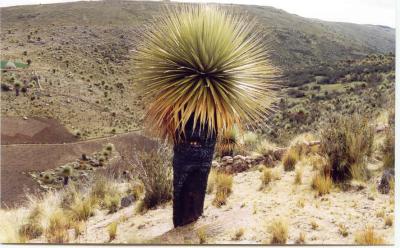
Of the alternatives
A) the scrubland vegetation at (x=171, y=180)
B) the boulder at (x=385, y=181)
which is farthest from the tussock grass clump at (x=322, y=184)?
the boulder at (x=385, y=181)

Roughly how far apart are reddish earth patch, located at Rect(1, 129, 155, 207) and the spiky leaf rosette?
2.38m

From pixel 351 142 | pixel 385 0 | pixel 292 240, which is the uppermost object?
pixel 385 0

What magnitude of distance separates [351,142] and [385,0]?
1961 mm

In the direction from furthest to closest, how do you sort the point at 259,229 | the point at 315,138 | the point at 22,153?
1. the point at 315,138
2. the point at 22,153
3. the point at 259,229

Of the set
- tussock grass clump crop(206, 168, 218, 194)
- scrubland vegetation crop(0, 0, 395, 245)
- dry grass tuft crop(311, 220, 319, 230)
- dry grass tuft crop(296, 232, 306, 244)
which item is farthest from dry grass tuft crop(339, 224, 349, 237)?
tussock grass clump crop(206, 168, 218, 194)

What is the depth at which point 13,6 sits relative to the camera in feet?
21.5

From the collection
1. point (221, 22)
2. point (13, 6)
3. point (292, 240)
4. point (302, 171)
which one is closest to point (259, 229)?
point (292, 240)

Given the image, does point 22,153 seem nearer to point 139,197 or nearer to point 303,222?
point 139,197

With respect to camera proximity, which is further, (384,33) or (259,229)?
(384,33)

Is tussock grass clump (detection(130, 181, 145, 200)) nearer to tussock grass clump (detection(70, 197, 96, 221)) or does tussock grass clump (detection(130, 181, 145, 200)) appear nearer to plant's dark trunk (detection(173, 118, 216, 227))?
tussock grass clump (detection(70, 197, 96, 221))

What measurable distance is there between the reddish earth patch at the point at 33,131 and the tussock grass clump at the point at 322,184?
3.98 meters

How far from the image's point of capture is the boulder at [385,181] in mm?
5863

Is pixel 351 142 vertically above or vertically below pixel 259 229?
above

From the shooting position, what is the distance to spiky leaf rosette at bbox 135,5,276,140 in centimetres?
484
